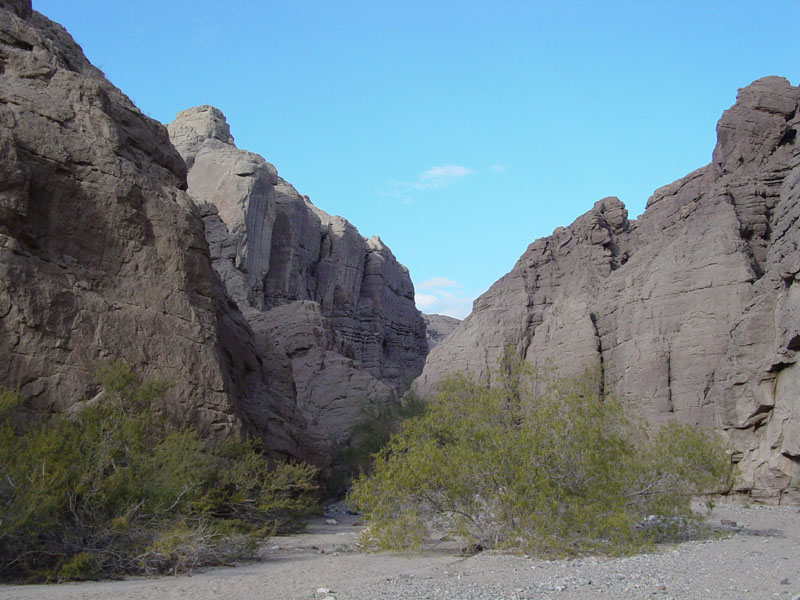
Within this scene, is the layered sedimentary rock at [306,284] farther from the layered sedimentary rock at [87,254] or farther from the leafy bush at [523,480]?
the leafy bush at [523,480]

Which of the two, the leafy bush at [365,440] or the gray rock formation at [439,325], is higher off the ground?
the gray rock formation at [439,325]

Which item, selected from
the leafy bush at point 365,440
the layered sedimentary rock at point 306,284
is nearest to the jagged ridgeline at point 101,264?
the layered sedimentary rock at point 306,284

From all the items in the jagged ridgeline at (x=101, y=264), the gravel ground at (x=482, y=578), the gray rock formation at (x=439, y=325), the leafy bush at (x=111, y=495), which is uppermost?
the gray rock formation at (x=439, y=325)

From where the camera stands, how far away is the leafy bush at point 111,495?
1085 cm

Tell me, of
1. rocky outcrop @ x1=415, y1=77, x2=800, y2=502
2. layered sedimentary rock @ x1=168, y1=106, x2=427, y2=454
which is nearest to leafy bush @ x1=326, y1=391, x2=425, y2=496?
layered sedimentary rock @ x1=168, y1=106, x2=427, y2=454

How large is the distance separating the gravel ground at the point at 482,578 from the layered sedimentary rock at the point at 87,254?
15.8ft

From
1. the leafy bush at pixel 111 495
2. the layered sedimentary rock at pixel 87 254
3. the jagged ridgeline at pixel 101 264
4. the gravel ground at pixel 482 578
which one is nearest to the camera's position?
the gravel ground at pixel 482 578

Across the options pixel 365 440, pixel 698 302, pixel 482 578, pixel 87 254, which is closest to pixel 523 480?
pixel 482 578

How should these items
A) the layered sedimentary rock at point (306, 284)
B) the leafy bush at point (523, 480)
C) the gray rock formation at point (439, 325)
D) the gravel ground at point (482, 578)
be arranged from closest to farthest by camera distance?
the gravel ground at point (482, 578) → the leafy bush at point (523, 480) → the layered sedimentary rock at point (306, 284) → the gray rock formation at point (439, 325)

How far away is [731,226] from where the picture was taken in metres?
33.5

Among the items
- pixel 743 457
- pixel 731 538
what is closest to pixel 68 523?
pixel 731 538

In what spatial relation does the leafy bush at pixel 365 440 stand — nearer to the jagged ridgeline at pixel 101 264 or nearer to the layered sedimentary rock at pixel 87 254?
the jagged ridgeline at pixel 101 264

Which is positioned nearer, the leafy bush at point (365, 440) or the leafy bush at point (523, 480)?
the leafy bush at point (523, 480)

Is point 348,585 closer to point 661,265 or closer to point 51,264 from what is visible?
point 51,264
